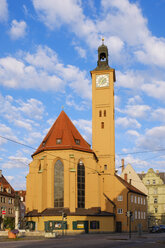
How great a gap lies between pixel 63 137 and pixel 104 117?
9.92 m

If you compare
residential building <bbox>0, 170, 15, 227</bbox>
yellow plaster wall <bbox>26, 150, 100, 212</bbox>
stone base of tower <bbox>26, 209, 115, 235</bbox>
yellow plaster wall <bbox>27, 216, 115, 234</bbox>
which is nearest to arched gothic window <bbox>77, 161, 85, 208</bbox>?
yellow plaster wall <bbox>26, 150, 100, 212</bbox>

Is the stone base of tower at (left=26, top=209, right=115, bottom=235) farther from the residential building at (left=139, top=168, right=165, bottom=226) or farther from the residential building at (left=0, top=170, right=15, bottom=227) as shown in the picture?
the residential building at (left=139, top=168, right=165, bottom=226)

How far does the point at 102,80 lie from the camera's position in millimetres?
57250

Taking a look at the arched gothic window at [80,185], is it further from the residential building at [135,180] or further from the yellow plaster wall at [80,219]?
the residential building at [135,180]

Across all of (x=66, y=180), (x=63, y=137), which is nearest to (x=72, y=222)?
(x=66, y=180)

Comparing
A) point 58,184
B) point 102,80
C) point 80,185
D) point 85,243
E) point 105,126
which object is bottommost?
point 85,243

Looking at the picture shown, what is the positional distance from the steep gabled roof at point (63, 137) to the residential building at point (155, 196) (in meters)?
31.8

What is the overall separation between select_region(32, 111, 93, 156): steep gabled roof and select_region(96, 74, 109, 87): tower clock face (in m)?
8.97

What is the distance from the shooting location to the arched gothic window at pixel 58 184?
45.7 meters

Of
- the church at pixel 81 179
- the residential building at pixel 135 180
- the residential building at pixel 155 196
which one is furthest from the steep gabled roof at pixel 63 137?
the residential building at pixel 155 196

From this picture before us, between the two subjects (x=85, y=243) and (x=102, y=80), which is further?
(x=102, y=80)

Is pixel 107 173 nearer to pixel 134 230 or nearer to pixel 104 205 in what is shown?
pixel 104 205

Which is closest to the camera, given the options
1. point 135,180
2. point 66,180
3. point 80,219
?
point 80,219

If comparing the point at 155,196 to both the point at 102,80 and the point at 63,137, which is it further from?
the point at 63,137
